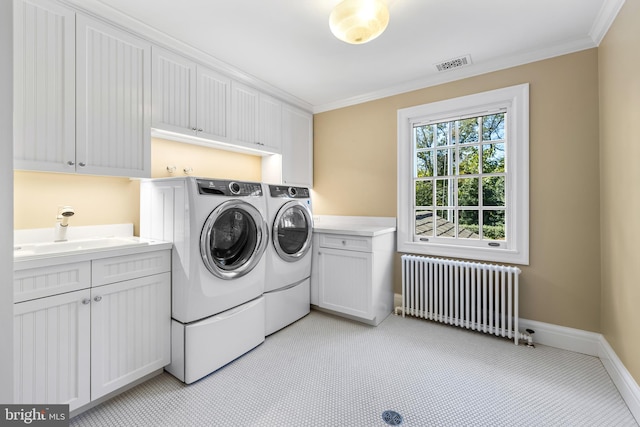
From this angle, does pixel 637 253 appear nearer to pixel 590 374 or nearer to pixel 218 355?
pixel 590 374

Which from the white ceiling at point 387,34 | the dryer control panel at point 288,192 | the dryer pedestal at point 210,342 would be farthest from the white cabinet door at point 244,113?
the dryer pedestal at point 210,342

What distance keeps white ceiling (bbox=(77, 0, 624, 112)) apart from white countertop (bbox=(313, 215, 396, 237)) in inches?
58.4

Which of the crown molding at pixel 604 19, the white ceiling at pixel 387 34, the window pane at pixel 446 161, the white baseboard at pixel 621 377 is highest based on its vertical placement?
the white ceiling at pixel 387 34

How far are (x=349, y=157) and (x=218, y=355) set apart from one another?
2447 millimetres

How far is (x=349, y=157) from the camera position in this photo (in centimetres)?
338

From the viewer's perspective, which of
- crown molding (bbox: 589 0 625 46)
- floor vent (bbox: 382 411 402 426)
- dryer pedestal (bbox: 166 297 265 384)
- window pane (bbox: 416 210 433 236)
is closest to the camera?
floor vent (bbox: 382 411 402 426)

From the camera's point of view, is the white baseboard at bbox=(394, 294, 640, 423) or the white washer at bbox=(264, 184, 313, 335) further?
the white washer at bbox=(264, 184, 313, 335)

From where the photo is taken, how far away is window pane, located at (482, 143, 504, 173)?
2543mm

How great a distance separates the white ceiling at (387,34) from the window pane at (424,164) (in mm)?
699

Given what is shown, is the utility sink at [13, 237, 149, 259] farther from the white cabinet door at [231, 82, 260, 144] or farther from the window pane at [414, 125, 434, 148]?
the window pane at [414, 125, 434, 148]

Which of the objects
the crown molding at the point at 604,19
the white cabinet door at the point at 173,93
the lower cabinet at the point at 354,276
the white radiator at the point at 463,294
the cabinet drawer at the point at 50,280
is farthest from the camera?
the lower cabinet at the point at 354,276

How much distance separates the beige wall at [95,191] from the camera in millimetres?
1803

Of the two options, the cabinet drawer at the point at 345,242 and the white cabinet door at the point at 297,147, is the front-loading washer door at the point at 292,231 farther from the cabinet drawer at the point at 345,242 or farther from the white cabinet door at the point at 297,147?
the white cabinet door at the point at 297,147

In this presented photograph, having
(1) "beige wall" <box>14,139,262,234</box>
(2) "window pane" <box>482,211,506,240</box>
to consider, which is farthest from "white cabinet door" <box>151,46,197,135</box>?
(2) "window pane" <box>482,211,506,240</box>
